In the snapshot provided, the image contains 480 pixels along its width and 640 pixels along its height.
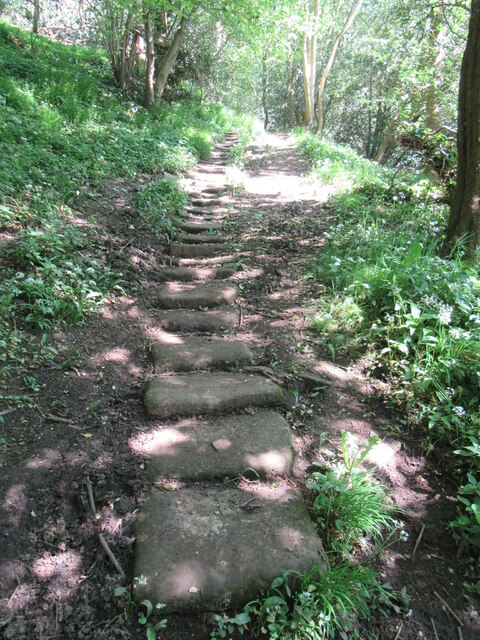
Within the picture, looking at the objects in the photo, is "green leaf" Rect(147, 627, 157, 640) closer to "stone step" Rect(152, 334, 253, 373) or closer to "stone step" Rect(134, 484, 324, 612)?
"stone step" Rect(134, 484, 324, 612)

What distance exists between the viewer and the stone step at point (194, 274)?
4230 millimetres

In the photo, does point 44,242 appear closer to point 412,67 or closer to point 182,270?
point 182,270

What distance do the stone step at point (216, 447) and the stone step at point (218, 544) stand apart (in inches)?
4.3

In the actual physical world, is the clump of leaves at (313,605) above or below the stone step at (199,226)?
below

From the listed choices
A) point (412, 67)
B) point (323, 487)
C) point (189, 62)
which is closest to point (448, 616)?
point (323, 487)

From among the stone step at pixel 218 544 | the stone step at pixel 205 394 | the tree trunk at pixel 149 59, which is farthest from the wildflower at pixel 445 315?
the tree trunk at pixel 149 59

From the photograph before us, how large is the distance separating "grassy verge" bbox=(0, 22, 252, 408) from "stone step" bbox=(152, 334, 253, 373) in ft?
2.34

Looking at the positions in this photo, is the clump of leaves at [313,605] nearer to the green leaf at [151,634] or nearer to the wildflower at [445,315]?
the green leaf at [151,634]

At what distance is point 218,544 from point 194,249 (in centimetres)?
366

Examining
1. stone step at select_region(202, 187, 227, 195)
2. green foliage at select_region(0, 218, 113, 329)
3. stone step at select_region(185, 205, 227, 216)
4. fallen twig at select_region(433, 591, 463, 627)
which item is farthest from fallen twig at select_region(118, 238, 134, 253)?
fallen twig at select_region(433, 591, 463, 627)

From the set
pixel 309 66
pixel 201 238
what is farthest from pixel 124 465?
pixel 309 66

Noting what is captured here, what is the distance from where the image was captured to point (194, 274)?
4.34 meters

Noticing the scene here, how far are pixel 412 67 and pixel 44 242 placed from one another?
846cm

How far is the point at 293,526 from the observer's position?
1.85 metres
